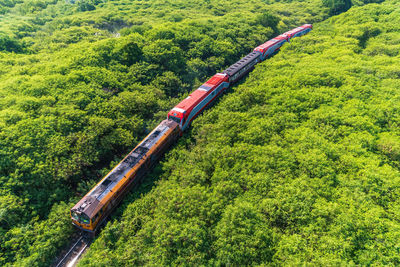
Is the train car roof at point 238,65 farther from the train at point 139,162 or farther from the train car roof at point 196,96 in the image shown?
the train car roof at point 196,96

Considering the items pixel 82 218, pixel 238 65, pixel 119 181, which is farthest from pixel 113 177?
pixel 238 65

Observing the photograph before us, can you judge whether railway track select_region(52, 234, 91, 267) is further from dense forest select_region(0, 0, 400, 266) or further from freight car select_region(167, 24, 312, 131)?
freight car select_region(167, 24, 312, 131)

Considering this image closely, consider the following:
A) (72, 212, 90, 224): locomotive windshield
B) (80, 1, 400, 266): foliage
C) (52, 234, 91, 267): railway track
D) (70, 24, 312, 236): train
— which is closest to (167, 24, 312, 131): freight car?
(70, 24, 312, 236): train

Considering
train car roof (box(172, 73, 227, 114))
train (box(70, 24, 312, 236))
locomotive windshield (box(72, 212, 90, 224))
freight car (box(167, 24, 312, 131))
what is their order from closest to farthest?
locomotive windshield (box(72, 212, 90, 224))
train (box(70, 24, 312, 236))
freight car (box(167, 24, 312, 131))
train car roof (box(172, 73, 227, 114))

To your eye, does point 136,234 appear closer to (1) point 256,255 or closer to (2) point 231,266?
(2) point 231,266

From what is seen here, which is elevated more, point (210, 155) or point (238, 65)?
point (238, 65)

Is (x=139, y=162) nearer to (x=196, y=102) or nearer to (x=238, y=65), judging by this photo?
(x=196, y=102)

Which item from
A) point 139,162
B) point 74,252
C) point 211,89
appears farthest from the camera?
point 211,89
